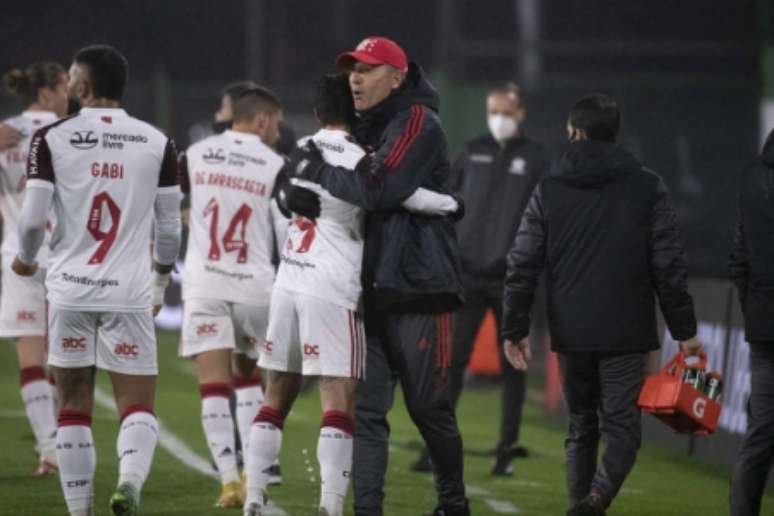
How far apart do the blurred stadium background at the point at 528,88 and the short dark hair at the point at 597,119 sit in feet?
7.24

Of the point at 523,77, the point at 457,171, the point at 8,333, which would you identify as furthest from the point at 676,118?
the point at 8,333

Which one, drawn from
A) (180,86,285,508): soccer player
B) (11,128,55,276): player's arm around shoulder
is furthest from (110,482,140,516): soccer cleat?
(180,86,285,508): soccer player

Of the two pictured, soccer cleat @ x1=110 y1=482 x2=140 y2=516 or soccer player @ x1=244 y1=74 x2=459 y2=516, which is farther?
soccer player @ x1=244 y1=74 x2=459 y2=516

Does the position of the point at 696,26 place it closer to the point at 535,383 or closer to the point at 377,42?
the point at 535,383

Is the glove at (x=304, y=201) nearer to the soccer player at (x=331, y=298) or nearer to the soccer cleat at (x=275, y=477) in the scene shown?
the soccer player at (x=331, y=298)

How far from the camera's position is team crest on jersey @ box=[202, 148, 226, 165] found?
9.88m

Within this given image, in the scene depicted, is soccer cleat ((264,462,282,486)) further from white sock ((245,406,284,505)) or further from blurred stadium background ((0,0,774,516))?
white sock ((245,406,284,505))

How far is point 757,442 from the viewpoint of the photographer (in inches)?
316

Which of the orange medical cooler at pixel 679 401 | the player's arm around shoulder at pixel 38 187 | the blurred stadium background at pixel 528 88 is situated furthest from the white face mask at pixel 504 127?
the player's arm around shoulder at pixel 38 187

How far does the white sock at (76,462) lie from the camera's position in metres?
8.03

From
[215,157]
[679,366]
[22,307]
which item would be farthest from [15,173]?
[679,366]

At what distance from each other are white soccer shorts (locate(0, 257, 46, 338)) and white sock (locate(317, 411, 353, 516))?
3.29 meters

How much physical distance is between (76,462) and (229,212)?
2221mm

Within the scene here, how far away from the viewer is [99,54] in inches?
317
